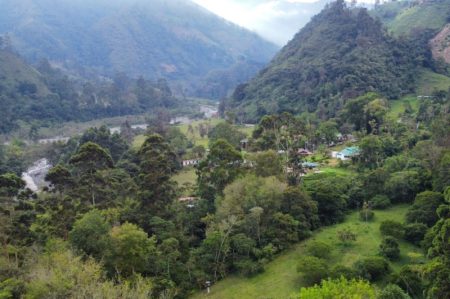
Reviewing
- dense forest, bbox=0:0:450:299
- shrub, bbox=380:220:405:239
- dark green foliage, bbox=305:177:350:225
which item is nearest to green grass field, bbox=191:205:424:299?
dense forest, bbox=0:0:450:299

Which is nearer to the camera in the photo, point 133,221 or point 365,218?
point 133,221

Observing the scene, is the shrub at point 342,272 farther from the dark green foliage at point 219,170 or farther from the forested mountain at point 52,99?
the forested mountain at point 52,99

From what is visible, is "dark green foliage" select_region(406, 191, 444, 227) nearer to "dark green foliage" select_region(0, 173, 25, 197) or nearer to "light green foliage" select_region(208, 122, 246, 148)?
"dark green foliage" select_region(0, 173, 25, 197)

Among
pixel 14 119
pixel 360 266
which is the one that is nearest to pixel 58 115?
pixel 14 119

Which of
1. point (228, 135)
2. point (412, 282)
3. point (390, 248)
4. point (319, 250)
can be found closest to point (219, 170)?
point (319, 250)

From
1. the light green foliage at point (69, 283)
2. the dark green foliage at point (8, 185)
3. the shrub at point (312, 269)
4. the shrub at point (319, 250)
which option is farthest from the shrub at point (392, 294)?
the dark green foliage at point (8, 185)

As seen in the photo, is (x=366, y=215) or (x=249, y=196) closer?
(x=249, y=196)

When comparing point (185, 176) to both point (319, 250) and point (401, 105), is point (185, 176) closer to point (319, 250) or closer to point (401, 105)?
point (319, 250)

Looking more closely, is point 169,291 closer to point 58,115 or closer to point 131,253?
point 131,253
